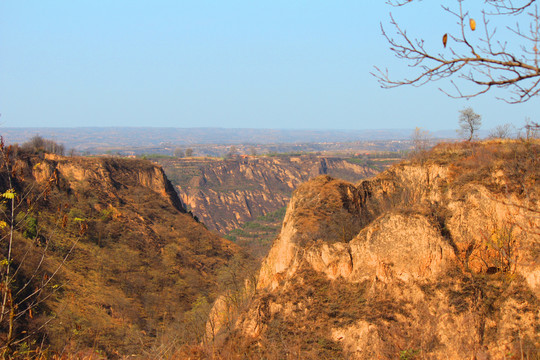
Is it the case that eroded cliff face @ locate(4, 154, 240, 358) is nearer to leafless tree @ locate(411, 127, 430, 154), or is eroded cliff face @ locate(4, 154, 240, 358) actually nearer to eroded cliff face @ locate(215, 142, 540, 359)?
eroded cliff face @ locate(215, 142, 540, 359)

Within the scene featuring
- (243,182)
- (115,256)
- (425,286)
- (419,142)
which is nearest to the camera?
(425,286)

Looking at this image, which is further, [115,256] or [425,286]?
[115,256]

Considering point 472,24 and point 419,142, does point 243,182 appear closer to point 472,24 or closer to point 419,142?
point 419,142

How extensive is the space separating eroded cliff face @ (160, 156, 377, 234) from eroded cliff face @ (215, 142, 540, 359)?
90.6 metres

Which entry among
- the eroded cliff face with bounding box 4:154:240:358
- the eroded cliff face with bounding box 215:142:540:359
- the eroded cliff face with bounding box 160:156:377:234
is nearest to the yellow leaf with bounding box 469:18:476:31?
the eroded cliff face with bounding box 215:142:540:359

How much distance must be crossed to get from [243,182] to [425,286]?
398 feet

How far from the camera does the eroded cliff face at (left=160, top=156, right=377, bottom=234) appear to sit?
117 meters

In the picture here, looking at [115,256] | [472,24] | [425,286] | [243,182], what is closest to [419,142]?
[425,286]

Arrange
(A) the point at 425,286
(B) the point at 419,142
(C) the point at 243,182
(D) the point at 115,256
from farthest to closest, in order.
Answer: (C) the point at 243,182 < (D) the point at 115,256 < (B) the point at 419,142 < (A) the point at 425,286

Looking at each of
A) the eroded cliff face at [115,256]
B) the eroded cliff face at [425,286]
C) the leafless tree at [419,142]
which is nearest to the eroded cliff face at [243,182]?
the eroded cliff face at [115,256]

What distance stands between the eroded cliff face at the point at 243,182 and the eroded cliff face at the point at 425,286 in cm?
9064

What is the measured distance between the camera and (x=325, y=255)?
17.9 m

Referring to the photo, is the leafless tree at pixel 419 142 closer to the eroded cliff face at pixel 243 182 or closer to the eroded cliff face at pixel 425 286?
the eroded cliff face at pixel 425 286

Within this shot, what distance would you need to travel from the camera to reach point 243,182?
135750mm
